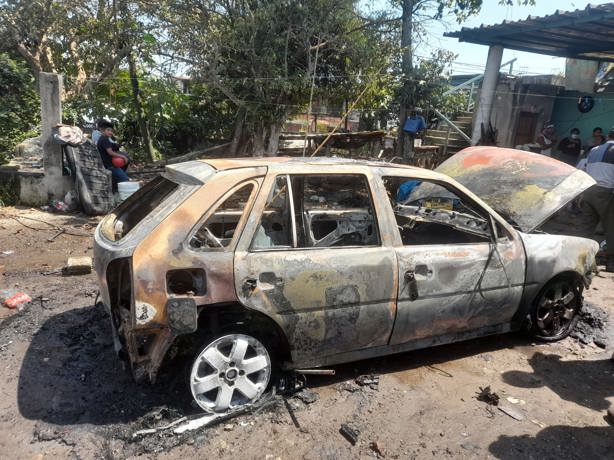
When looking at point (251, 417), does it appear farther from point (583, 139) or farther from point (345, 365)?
point (583, 139)

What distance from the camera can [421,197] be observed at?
15.4 feet

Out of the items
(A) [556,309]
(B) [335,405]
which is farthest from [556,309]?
(B) [335,405]

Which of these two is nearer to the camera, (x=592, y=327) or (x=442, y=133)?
(x=592, y=327)

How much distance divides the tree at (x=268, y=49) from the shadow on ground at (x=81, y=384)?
698cm

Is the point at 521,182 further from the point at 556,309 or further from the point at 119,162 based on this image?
the point at 119,162

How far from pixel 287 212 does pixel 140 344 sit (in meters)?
1.31

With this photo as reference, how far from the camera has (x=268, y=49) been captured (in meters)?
9.47

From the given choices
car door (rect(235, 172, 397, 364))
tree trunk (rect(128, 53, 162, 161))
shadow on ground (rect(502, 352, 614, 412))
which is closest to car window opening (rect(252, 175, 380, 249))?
car door (rect(235, 172, 397, 364))

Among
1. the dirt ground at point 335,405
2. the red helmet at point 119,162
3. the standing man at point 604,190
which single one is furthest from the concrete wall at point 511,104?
the red helmet at point 119,162

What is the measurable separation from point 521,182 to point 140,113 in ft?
31.2

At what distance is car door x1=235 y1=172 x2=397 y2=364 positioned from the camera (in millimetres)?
2898

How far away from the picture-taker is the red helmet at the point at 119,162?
7.74 meters

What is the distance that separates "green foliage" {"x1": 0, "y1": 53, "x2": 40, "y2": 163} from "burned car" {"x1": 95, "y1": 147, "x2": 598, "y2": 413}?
900 centimetres

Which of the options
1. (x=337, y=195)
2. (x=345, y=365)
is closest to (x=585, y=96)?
(x=337, y=195)
